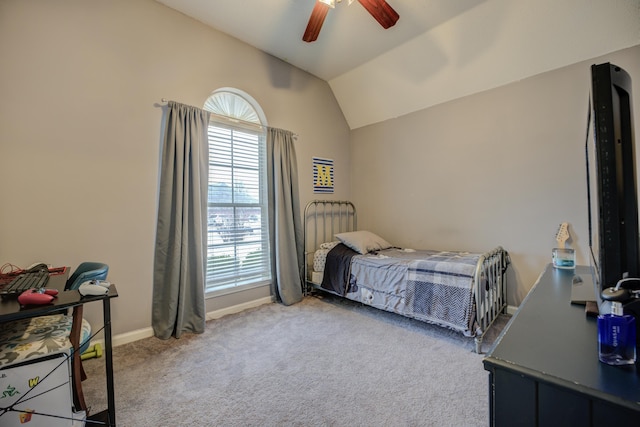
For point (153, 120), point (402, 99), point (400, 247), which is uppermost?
point (402, 99)

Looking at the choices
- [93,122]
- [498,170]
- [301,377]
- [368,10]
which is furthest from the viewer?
[498,170]

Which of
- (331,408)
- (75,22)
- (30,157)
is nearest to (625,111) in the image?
(331,408)

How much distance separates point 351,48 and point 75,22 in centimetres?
242

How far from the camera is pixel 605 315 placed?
0.64m

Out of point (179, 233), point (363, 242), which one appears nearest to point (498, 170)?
point (363, 242)

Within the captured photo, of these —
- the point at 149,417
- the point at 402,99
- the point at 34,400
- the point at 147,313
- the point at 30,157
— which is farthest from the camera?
the point at 402,99

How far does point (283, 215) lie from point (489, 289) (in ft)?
6.96

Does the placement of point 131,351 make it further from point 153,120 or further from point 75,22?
point 75,22

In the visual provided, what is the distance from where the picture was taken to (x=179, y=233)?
2.37m

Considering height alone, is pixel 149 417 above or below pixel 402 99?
below

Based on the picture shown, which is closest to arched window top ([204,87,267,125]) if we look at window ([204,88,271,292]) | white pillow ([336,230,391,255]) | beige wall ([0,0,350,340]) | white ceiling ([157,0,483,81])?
window ([204,88,271,292])

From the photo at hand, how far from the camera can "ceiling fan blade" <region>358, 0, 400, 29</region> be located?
1.89 meters

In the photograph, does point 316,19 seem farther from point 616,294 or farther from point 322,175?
point 616,294

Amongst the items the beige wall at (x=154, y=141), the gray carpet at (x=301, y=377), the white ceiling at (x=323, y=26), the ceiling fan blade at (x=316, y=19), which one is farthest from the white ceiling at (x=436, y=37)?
the gray carpet at (x=301, y=377)
